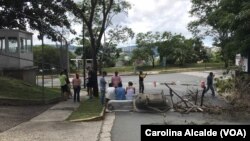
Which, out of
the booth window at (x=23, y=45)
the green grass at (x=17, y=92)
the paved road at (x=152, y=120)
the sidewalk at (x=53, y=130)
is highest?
the booth window at (x=23, y=45)

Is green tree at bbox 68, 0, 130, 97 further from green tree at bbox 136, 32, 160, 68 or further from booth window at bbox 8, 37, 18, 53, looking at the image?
green tree at bbox 136, 32, 160, 68

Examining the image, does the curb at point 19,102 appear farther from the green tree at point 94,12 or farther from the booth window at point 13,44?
the booth window at point 13,44

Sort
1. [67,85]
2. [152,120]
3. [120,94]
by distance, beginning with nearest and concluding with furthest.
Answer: [152,120] < [120,94] < [67,85]

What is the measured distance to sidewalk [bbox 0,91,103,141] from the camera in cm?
1347

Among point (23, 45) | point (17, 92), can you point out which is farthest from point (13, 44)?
point (17, 92)

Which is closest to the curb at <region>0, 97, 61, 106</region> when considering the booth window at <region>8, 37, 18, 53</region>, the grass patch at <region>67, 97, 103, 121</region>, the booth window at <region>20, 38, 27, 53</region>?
the grass patch at <region>67, 97, 103, 121</region>

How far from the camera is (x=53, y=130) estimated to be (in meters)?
14.9

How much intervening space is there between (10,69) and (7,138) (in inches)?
855

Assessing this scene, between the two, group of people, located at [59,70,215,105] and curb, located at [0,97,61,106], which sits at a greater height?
group of people, located at [59,70,215,105]

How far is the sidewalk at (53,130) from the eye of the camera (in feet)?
44.2

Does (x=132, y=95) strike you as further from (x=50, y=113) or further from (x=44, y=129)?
(x=44, y=129)

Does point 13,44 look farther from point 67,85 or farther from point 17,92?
point 17,92

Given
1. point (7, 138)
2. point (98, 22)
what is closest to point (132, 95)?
point (7, 138)

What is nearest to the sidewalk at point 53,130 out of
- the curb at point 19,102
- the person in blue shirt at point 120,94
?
the curb at point 19,102
